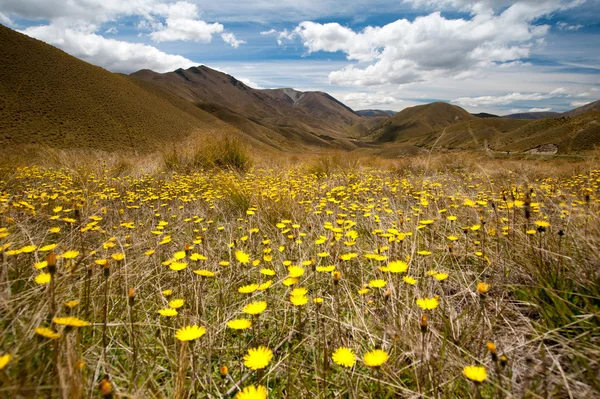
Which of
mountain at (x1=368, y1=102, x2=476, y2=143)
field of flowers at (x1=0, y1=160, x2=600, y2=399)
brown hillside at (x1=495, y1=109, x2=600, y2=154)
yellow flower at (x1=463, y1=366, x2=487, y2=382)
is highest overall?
mountain at (x1=368, y1=102, x2=476, y2=143)

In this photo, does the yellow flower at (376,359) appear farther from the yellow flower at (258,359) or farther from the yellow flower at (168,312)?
the yellow flower at (168,312)

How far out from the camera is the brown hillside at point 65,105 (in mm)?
32406

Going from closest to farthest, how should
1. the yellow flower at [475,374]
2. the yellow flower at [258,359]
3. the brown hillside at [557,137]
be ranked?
the yellow flower at [475,374] < the yellow flower at [258,359] < the brown hillside at [557,137]

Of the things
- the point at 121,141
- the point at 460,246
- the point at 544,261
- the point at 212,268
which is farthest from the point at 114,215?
the point at 121,141

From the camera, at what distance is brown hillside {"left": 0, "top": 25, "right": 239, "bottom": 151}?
106 ft

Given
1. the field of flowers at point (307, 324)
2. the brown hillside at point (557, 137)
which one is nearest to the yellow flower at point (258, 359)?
the field of flowers at point (307, 324)

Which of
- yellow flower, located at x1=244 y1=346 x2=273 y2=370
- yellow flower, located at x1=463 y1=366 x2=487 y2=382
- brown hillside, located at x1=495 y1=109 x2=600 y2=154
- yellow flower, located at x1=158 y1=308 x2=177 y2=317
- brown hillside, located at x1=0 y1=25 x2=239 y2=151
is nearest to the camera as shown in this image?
yellow flower, located at x1=463 y1=366 x2=487 y2=382

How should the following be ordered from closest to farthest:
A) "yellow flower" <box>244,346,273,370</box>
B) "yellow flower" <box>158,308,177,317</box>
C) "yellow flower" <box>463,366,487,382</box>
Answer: "yellow flower" <box>463,366,487,382</box>
"yellow flower" <box>244,346,273,370</box>
"yellow flower" <box>158,308,177,317</box>

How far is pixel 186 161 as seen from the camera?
29.7 ft

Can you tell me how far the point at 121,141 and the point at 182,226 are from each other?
39.9m

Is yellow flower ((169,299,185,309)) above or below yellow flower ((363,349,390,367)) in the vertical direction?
below

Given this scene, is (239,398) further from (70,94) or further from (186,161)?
(70,94)

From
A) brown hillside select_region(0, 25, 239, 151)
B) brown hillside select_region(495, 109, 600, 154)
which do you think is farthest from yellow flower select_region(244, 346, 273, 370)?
brown hillside select_region(0, 25, 239, 151)

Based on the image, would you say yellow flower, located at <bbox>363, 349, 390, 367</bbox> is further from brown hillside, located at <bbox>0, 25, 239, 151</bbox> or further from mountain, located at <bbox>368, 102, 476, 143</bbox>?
mountain, located at <bbox>368, 102, 476, 143</bbox>
